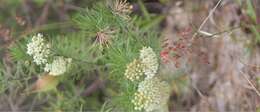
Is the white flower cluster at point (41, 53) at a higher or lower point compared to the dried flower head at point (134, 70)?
higher

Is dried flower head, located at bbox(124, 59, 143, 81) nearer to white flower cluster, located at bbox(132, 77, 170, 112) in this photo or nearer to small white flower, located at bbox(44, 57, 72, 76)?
white flower cluster, located at bbox(132, 77, 170, 112)

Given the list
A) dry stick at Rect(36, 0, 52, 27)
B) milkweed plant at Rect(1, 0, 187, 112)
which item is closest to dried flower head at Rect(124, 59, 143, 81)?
milkweed plant at Rect(1, 0, 187, 112)

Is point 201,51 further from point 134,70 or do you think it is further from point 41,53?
point 41,53

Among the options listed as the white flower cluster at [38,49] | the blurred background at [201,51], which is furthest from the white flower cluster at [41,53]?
the blurred background at [201,51]

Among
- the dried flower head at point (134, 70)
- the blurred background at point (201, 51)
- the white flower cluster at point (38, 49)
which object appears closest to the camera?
the dried flower head at point (134, 70)

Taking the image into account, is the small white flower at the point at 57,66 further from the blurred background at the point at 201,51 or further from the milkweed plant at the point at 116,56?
the blurred background at the point at 201,51

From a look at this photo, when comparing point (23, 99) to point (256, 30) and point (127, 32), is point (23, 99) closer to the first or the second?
point (127, 32)

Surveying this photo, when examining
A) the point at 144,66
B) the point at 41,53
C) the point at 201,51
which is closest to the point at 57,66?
the point at 41,53
